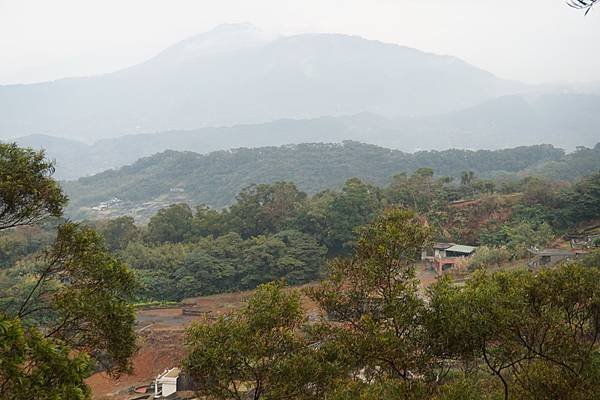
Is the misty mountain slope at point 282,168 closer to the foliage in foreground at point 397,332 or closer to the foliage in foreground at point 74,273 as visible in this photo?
the foliage in foreground at point 397,332

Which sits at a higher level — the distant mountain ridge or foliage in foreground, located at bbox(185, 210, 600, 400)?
foliage in foreground, located at bbox(185, 210, 600, 400)

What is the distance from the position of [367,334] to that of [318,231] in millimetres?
29517

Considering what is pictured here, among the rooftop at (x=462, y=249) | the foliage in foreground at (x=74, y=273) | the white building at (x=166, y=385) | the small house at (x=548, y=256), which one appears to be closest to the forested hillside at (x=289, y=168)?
the rooftop at (x=462, y=249)

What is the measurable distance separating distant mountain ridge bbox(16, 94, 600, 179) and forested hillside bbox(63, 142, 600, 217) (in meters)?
67.8

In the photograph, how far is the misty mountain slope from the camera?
74312 millimetres

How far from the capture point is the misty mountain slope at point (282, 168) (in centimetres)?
7431

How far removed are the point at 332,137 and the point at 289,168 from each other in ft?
280

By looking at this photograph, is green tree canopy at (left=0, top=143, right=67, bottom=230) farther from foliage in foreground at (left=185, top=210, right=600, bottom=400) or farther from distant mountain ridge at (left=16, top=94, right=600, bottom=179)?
distant mountain ridge at (left=16, top=94, right=600, bottom=179)

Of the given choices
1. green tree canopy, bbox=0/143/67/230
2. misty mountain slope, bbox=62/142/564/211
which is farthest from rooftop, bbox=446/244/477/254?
misty mountain slope, bbox=62/142/564/211

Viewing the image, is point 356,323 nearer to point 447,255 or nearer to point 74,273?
point 74,273

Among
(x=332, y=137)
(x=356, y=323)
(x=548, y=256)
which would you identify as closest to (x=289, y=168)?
(x=548, y=256)

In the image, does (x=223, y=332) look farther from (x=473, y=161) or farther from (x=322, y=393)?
(x=473, y=161)

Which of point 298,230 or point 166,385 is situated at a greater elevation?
point 166,385

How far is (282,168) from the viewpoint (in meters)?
78.4
